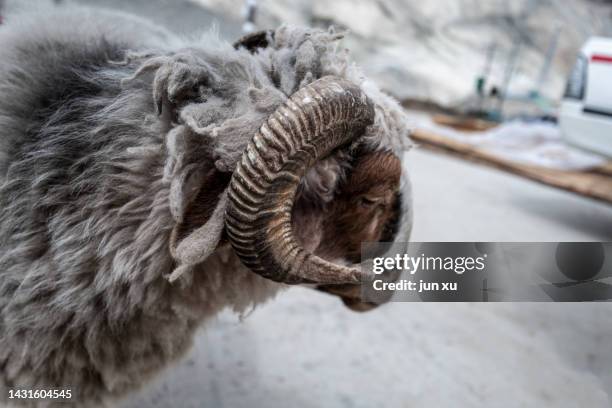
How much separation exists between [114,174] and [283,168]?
0.55 metres

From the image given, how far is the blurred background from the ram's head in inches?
13.6

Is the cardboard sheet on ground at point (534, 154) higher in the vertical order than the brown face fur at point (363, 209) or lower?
lower

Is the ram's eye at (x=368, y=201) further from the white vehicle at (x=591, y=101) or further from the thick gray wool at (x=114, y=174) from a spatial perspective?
the white vehicle at (x=591, y=101)

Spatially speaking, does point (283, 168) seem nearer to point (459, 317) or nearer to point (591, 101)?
point (459, 317)

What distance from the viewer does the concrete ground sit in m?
2.10

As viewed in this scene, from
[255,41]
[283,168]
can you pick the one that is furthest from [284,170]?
[255,41]

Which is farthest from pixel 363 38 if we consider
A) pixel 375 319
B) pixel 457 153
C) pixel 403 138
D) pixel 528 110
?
pixel 403 138

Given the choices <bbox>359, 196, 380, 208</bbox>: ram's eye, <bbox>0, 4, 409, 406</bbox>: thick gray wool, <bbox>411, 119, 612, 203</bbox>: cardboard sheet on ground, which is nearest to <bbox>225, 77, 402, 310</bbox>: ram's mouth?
<bbox>0, 4, 409, 406</bbox>: thick gray wool

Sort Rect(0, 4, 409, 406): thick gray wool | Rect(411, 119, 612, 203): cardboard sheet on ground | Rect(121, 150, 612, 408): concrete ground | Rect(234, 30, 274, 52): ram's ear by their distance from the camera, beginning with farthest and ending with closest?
Rect(411, 119, 612, 203): cardboard sheet on ground, Rect(121, 150, 612, 408): concrete ground, Rect(234, 30, 274, 52): ram's ear, Rect(0, 4, 409, 406): thick gray wool

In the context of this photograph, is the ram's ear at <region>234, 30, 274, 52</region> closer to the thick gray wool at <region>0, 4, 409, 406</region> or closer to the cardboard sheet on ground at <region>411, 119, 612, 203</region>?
the thick gray wool at <region>0, 4, 409, 406</region>

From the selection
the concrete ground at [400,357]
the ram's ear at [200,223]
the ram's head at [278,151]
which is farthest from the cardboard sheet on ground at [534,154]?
the ram's ear at [200,223]

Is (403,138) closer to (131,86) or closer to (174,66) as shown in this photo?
(174,66)

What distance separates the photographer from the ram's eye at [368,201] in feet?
5.33

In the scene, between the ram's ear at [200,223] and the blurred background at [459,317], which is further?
the blurred background at [459,317]
